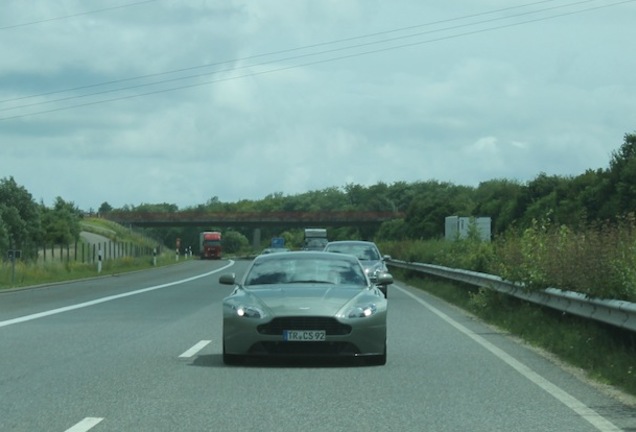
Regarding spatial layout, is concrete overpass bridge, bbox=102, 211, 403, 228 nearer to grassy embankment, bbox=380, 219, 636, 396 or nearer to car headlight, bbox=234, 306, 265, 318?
grassy embankment, bbox=380, 219, 636, 396

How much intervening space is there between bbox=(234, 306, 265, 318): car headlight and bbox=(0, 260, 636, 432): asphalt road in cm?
60

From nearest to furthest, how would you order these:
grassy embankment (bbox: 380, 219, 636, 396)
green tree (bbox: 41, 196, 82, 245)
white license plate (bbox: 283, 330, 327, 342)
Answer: white license plate (bbox: 283, 330, 327, 342), grassy embankment (bbox: 380, 219, 636, 396), green tree (bbox: 41, 196, 82, 245)

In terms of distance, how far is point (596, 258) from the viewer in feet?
51.4

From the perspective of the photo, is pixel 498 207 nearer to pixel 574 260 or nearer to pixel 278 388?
pixel 574 260

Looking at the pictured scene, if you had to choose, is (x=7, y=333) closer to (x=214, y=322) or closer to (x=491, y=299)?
(x=214, y=322)

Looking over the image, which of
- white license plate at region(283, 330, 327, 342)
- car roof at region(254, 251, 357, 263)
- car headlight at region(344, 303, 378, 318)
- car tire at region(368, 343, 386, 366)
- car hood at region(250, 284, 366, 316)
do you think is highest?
car roof at region(254, 251, 357, 263)

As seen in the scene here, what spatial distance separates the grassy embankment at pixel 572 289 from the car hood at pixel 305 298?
113 inches

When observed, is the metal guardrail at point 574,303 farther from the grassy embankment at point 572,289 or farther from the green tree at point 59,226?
the green tree at point 59,226

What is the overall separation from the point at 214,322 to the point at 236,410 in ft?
35.0

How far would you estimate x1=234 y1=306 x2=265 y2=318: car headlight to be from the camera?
13.1m

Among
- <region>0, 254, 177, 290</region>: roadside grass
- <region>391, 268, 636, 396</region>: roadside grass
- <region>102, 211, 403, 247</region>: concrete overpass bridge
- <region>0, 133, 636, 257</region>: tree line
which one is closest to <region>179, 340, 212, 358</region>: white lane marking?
<region>391, 268, 636, 396</region>: roadside grass

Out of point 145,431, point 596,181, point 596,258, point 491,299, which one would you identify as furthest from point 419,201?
point 145,431

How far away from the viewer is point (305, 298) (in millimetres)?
13383

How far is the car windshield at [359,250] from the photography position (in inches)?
1242
